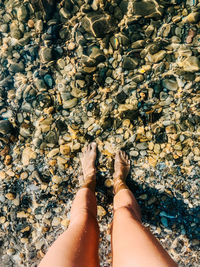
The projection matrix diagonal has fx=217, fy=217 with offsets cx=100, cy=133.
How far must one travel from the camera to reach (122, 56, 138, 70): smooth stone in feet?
9.09

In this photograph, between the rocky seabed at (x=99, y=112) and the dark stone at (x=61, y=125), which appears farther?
the dark stone at (x=61, y=125)

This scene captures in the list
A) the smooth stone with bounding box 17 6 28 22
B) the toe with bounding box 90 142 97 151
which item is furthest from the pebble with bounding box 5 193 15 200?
the smooth stone with bounding box 17 6 28 22

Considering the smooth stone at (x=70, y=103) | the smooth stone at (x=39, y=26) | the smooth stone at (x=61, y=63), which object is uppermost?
the smooth stone at (x=39, y=26)

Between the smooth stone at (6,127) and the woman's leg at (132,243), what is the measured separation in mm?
1719

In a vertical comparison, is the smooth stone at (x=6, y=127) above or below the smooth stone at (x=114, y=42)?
below

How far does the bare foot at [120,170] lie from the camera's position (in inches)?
108

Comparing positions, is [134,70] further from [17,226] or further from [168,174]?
[17,226]

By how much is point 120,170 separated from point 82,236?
1060mm

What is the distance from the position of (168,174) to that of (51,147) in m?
1.59

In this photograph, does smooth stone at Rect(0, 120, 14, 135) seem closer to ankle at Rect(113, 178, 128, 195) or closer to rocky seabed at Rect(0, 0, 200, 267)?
rocky seabed at Rect(0, 0, 200, 267)

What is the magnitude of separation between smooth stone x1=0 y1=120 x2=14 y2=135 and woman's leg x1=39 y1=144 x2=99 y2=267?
107 cm

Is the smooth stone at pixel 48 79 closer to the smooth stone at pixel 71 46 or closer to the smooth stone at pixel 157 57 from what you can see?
the smooth stone at pixel 71 46

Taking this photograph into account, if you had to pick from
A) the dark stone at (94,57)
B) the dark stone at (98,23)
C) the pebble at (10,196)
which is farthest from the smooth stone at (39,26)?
the pebble at (10,196)

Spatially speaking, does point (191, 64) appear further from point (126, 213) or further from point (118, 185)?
point (126, 213)
